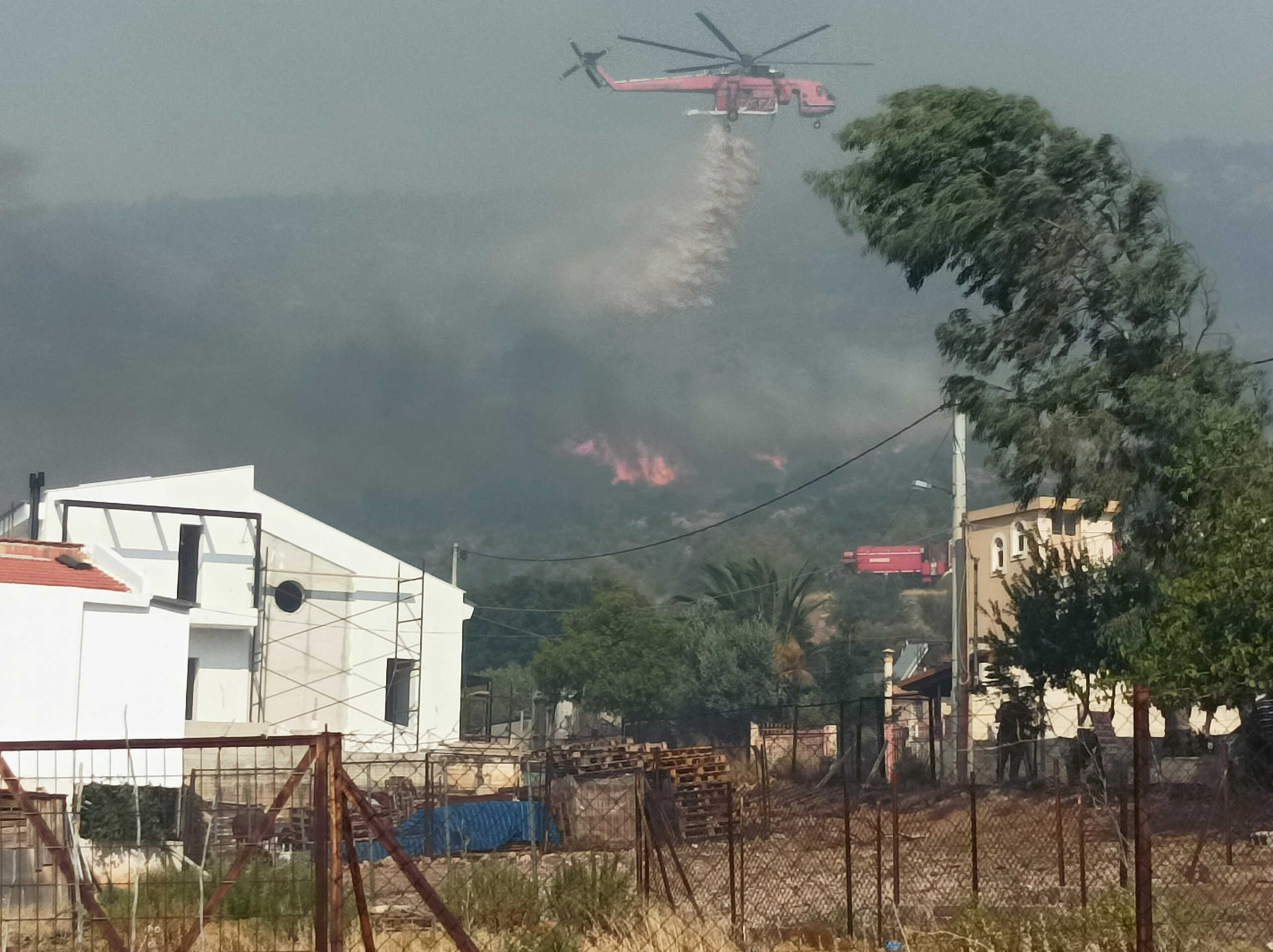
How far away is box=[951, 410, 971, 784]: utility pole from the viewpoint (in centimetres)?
3419

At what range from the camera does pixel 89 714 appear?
26.1m

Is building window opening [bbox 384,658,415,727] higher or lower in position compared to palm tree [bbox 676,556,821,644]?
lower

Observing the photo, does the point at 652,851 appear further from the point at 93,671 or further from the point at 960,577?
the point at 960,577

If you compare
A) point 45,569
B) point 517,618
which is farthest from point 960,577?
point 517,618

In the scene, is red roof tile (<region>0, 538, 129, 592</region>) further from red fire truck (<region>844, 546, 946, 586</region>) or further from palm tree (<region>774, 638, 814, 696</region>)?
red fire truck (<region>844, 546, 946, 586</region>)

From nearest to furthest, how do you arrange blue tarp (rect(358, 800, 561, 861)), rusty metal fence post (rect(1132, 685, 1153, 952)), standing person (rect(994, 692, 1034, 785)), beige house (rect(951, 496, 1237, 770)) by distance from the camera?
rusty metal fence post (rect(1132, 685, 1153, 952))
blue tarp (rect(358, 800, 561, 861))
standing person (rect(994, 692, 1034, 785))
beige house (rect(951, 496, 1237, 770))

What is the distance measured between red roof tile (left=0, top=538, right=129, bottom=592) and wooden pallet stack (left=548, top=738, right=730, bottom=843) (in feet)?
30.8

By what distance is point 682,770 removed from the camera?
30.6m

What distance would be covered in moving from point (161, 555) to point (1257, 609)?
35.5m

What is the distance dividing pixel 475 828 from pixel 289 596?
2614 centimetres

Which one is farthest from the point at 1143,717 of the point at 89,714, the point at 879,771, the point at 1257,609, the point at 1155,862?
the point at 879,771

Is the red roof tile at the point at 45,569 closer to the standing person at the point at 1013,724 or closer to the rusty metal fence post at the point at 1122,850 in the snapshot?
the rusty metal fence post at the point at 1122,850

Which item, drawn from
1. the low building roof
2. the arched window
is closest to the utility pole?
the low building roof

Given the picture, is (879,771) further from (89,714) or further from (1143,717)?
(1143,717)
